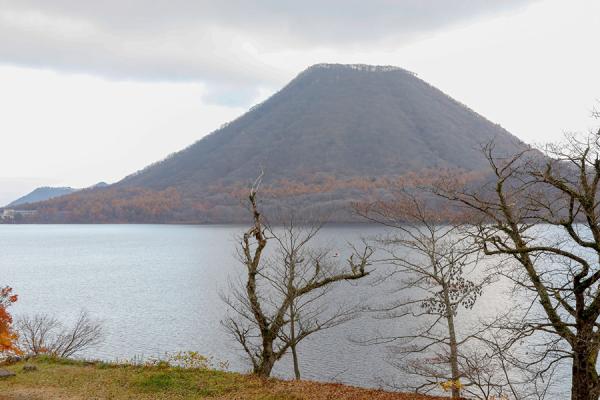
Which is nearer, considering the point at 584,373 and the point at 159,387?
the point at 584,373

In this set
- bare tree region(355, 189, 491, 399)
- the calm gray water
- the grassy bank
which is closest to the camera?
the grassy bank

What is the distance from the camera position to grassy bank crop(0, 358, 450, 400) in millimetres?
12078

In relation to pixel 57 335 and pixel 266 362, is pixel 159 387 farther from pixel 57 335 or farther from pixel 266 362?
pixel 57 335

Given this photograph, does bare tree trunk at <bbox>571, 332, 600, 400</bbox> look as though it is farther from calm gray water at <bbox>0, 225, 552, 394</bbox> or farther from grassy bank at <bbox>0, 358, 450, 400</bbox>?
calm gray water at <bbox>0, 225, 552, 394</bbox>

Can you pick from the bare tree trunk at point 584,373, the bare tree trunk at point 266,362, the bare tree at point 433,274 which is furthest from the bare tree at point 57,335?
the bare tree trunk at point 584,373

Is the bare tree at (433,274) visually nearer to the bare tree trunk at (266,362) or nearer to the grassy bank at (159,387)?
the grassy bank at (159,387)

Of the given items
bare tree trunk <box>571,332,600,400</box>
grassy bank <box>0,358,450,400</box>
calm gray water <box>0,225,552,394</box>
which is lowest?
calm gray water <box>0,225,552,394</box>

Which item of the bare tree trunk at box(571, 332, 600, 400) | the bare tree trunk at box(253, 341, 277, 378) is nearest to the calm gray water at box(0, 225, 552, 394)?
the bare tree trunk at box(253, 341, 277, 378)

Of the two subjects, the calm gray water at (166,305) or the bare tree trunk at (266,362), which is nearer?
the bare tree trunk at (266,362)

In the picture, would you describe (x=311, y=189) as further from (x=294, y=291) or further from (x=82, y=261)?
(x=294, y=291)

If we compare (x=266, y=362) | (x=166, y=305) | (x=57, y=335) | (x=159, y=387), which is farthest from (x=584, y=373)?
(x=166, y=305)

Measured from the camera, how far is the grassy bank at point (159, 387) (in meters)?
12.1

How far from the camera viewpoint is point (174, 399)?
12.0m

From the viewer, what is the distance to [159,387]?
42.0 ft
